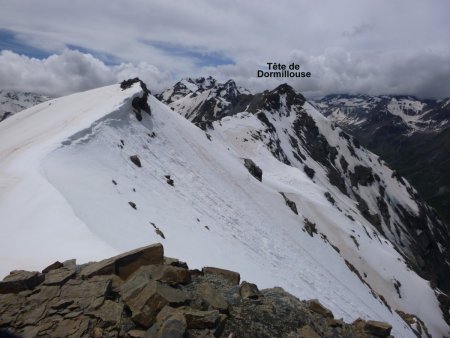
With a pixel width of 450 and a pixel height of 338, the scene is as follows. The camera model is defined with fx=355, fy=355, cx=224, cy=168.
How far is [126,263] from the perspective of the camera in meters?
11.3

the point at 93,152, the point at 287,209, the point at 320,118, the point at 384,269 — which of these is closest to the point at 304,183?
the point at 384,269

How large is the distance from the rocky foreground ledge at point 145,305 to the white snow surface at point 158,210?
2.89m

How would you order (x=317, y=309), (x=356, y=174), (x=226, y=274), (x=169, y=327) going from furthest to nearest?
1. (x=356, y=174)
2. (x=226, y=274)
3. (x=317, y=309)
4. (x=169, y=327)

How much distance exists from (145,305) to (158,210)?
53.3 feet

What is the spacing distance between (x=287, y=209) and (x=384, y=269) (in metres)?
25.7

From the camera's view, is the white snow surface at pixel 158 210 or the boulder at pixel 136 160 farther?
the boulder at pixel 136 160

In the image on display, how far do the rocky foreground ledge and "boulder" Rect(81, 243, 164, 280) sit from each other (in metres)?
0.03

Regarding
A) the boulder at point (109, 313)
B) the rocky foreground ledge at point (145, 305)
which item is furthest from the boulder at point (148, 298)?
the boulder at point (109, 313)

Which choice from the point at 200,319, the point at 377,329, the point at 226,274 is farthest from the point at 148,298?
the point at 377,329

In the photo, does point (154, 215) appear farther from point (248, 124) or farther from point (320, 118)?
point (320, 118)

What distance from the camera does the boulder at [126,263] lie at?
10938 mm

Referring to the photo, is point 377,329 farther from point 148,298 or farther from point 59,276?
point 59,276

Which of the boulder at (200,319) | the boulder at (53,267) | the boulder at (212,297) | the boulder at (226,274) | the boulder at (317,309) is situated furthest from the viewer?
the boulder at (226,274)

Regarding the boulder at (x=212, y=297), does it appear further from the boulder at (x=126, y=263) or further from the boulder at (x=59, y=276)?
the boulder at (x=59, y=276)
